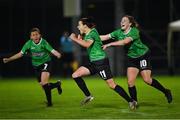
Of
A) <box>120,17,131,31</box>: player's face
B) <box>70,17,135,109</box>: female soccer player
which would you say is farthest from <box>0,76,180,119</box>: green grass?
<box>120,17,131,31</box>: player's face

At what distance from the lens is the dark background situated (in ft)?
105

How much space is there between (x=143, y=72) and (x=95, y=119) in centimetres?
255

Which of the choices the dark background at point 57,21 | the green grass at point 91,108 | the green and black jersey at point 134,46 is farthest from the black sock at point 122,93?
the dark background at point 57,21

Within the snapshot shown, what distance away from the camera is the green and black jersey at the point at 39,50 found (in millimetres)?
12578

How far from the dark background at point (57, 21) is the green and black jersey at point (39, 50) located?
18.5 m

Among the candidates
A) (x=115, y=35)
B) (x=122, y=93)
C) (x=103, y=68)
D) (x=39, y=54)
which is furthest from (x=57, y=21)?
(x=122, y=93)

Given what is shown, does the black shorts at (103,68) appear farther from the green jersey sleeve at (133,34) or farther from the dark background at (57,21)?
the dark background at (57,21)

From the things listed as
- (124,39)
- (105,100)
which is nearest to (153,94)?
(105,100)

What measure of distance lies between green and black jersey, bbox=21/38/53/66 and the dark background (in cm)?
1853

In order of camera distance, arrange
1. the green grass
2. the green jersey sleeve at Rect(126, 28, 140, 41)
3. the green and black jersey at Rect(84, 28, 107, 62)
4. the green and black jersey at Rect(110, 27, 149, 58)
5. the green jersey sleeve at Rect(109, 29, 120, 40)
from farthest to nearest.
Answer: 1. the green jersey sleeve at Rect(109, 29, 120, 40)
2. the green and black jersey at Rect(110, 27, 149, 58)
3. the green jersey sleeve at Rect(126, 28, 140, 41)
4. the green and black jersey at Rect(84, 28, 107, 62)
5. the green grass

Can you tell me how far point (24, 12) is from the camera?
34.1 meters

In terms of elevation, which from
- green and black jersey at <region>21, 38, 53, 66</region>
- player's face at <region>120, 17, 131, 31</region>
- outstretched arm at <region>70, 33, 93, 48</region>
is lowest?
green and black jersey at <region>21, 38, 53, 66</region>

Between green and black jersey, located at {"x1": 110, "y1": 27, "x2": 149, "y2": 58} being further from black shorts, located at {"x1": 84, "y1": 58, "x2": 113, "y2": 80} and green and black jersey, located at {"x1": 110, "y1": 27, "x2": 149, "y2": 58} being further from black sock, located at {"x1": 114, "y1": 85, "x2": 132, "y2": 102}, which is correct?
black sock, located at {"x1": 114, "y1": 85, "x2": 132, "y2": 102}

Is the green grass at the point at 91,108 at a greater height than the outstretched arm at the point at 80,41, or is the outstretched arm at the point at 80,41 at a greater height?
the outstretched arm at the point at 80,41
